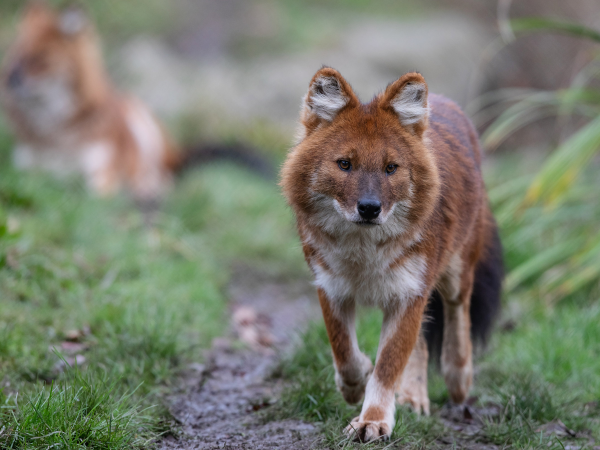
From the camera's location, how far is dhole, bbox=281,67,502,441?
9.88ft

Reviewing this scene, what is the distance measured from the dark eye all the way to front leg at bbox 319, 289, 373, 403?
2.08ft

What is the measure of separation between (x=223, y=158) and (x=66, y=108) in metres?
1.94

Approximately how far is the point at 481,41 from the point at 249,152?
6125mm

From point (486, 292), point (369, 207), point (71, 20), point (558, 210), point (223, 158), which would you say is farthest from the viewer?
point (223, 158)

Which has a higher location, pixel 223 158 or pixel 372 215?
pixel 372 215

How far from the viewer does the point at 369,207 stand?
287 centimetres

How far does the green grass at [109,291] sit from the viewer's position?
2.85 metres

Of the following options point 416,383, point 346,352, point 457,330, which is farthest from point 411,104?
point 416,383

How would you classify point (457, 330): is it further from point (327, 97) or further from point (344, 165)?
point (327, 97)

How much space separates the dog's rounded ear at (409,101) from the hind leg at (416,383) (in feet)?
4.12

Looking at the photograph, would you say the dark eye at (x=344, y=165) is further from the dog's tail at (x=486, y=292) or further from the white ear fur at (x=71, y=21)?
the white ear fur at (x=71, y=21)

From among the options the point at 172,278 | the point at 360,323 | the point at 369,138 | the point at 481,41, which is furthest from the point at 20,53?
the point at 481,41

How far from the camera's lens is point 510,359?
4340 mm

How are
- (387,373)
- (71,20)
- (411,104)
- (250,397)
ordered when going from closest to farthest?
(387,373) → (411,104) → (250,397) → (71,20)
